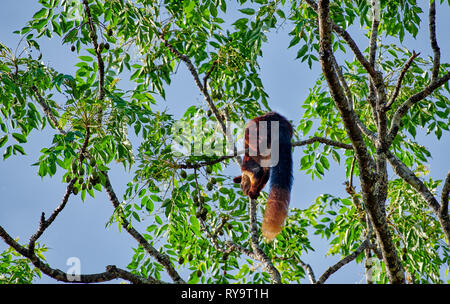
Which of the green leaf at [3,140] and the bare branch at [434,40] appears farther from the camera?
the green leaf at [3,140]

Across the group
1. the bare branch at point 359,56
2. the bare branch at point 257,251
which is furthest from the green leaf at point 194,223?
the bare branch at point 359,56

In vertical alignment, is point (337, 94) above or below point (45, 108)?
below

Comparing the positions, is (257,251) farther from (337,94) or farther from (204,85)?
(337,94)

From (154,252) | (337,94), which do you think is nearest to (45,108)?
(154,252)

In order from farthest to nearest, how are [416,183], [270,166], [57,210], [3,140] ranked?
[270,166] → [3,140] → [416,183] → [57,210]

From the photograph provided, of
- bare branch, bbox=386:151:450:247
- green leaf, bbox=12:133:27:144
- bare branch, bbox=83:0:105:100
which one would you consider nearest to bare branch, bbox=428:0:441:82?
bare branch, bbox=386:151:450:247

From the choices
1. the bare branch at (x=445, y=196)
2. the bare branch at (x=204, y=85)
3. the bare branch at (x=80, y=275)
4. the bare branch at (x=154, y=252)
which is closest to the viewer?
the bare branch at (x=80, y=275)

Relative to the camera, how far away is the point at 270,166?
5445 mm

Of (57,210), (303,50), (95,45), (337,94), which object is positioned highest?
(95,45)

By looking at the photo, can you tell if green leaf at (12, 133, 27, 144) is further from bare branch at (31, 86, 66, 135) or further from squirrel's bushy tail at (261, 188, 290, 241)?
squirrel's bushy tail at (261, 188, 290, 241)

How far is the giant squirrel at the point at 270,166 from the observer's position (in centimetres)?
491

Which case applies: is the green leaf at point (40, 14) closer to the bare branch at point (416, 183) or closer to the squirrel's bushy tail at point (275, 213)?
the squirrel's bushy tail at point (275, 213)

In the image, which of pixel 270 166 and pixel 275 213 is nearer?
pixel 275 213

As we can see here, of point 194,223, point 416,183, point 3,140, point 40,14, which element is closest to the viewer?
point 194,223
